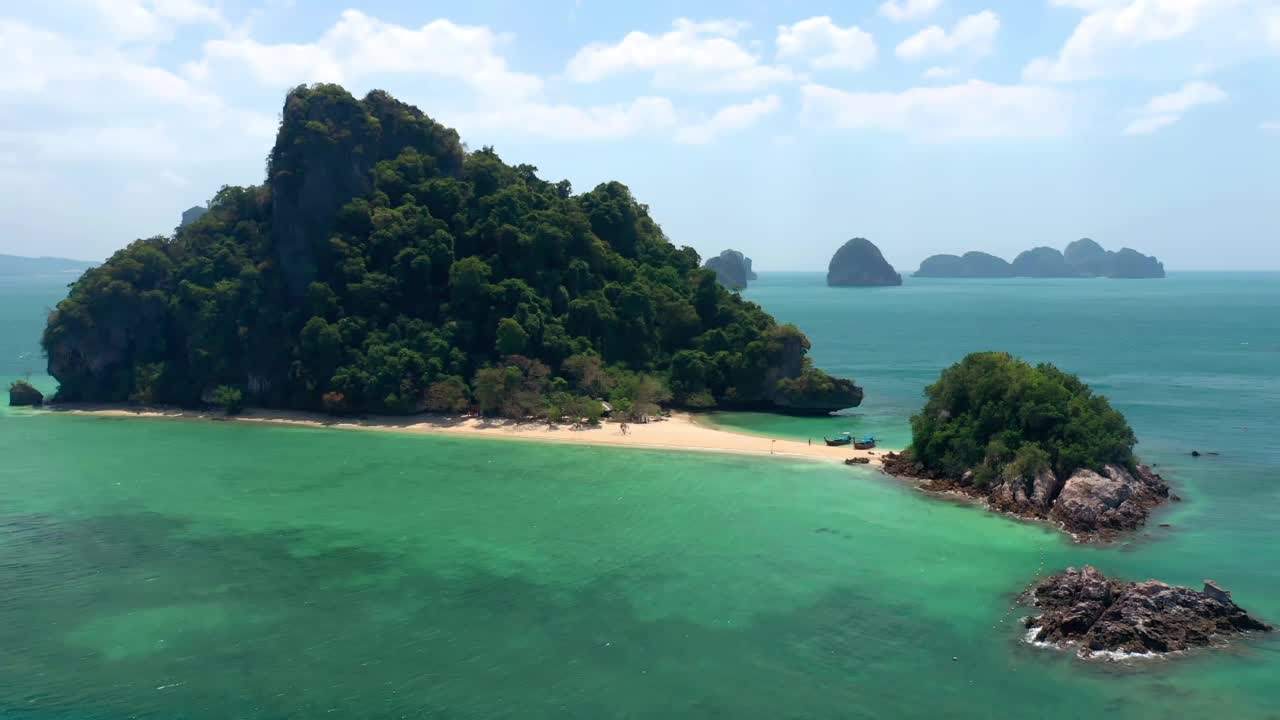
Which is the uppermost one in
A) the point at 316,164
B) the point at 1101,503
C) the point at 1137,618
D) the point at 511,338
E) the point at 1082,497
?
the point at 316,164

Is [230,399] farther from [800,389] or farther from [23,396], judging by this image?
[800,389]

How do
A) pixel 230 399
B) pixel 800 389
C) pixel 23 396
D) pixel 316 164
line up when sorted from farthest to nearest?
1. pixel 316 164
2. pixel 23 396
3. pixel 800 389
4. pixel 230 399

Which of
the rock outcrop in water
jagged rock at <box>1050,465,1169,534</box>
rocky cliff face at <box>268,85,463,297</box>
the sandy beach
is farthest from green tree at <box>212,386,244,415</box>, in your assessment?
the rock outcrop in water

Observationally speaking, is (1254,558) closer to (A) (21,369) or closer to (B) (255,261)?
(B) (255,261)

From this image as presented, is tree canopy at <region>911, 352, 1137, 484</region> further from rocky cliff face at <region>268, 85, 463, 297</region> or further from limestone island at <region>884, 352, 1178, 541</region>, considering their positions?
rocky cliff face at <region>268, 85, 463, 297</region>

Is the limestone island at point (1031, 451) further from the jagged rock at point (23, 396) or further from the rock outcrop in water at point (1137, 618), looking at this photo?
the jagged rock at point (23, 396)

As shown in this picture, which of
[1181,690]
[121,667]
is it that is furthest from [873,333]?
[121,667]

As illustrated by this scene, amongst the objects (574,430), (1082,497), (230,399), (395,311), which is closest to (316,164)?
(395,311)

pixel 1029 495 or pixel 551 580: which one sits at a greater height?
pixel 1029 495
